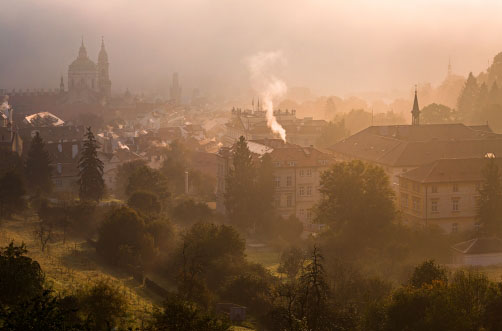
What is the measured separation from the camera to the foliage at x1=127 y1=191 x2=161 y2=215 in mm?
50719

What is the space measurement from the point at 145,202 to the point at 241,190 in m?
7.32

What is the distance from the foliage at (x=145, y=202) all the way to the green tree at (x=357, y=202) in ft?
31.6

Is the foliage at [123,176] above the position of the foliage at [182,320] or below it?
above

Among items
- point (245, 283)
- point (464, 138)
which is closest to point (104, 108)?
point (464, 138)

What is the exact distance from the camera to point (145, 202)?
50938mm

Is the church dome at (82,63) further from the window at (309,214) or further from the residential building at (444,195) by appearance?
the residential building at (444,195)

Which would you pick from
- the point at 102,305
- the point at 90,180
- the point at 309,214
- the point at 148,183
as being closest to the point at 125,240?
the point at 90,180

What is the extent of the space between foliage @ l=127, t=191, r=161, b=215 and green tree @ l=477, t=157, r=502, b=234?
754 inches

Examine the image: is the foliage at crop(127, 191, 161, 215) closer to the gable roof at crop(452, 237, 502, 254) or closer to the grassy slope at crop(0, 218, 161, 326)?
the grassy slope at crop(0, 218, 161, 326)

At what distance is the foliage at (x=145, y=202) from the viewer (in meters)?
50.7

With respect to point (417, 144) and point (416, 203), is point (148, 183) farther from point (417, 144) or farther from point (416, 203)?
point (417, 144)

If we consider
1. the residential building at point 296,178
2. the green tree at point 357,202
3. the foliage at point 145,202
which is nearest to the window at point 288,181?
the residential building at point 296,178

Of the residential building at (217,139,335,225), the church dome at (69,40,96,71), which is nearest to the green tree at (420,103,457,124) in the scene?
the residential building at (217,139,335,225)

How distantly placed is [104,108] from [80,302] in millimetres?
128223
